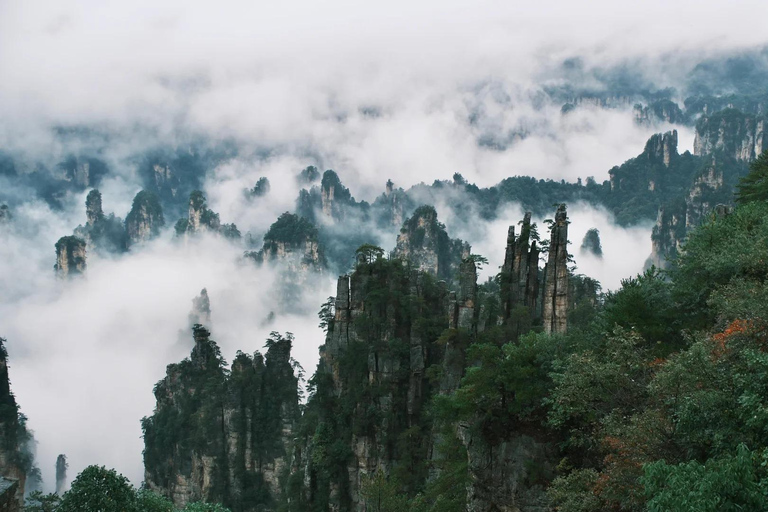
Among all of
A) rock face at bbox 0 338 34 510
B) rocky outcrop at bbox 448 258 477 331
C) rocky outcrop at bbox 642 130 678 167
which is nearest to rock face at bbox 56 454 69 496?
rock face at bbox 0 338 34 510

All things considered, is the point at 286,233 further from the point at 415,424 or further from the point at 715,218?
the point at 715,218

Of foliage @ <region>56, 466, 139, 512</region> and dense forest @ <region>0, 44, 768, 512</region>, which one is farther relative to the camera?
foliage @ <region>56, 466, 139, 512</region>

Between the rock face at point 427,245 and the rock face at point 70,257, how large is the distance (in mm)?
83794

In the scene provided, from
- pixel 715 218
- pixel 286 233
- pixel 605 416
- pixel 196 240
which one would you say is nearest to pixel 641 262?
pixel 286 233

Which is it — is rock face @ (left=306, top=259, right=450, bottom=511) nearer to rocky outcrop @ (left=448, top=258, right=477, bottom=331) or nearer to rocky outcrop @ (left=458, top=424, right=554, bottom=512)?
rocky outcrop @ (left=448, top=258, right=477, bottom=331)

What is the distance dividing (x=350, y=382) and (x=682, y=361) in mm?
41122

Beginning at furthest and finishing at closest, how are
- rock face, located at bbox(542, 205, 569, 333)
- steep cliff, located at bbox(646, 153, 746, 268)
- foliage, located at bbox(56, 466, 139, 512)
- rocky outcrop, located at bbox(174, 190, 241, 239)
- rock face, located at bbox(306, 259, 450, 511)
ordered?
rocky outcrop, located at bbox(174, 190, 241, 239), steep cliff, located at bbox(646, 153, 746, 268), rock face, located at bbox(306, 259, 450, 511), rock face, located at bbox(542, 205, 569, 333), foliage, located at bbox(56, 466, 139, 512)

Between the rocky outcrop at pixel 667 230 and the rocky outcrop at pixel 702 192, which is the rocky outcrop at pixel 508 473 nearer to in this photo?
the rocky outcrop at pixel 702 192

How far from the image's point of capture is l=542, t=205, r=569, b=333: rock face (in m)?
41.6

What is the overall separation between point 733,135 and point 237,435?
522 feet

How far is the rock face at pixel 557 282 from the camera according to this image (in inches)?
1638

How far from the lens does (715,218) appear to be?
3194cm

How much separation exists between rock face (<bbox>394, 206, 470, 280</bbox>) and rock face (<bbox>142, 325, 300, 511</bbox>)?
55.8 meters

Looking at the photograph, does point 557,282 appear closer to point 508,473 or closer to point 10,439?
point 508,473
